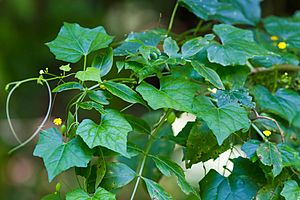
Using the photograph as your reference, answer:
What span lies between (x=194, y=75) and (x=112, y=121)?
0.17 meters

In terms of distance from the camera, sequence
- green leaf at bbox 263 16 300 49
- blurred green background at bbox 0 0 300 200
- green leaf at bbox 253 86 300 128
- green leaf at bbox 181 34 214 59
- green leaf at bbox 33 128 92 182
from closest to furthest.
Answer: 1. green leaf at bbox 33 128 92 182
2. green leaf at bbox 181 34 214 59
3. green leaf at bbox 253 86 300 128
4. green leaf at bbox 263 16 300 49
5. blurred green background at bbox 0 0 300 200

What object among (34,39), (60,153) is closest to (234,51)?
(60,153)

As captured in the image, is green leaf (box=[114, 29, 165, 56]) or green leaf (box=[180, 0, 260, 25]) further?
green leaf (box=[180, 0, 260, 25])

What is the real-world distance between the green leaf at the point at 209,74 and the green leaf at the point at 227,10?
11.8 inches

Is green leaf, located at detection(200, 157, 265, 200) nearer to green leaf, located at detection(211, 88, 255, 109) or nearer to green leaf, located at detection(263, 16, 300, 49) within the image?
green leaf, located at detection(211, 88, 255, 109)

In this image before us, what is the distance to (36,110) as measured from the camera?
2.53m

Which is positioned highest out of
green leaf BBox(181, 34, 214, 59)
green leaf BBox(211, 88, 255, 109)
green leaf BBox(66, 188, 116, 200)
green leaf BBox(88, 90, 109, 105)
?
green leaf BBox(181, 34, 214, 59)

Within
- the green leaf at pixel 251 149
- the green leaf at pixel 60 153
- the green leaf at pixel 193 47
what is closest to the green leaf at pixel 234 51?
the green leaf at pixel 193 47

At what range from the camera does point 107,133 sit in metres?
0.66

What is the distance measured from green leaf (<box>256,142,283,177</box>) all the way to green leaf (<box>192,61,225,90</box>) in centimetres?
10

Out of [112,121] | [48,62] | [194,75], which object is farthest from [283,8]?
[112,121]

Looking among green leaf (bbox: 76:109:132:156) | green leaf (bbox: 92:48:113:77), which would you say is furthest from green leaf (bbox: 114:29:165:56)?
green leaf (bbox: 76:109:132:156)

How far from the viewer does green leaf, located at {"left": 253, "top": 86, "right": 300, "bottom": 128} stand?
878 millimetres

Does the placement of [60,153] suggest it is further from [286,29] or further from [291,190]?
[286,29]
